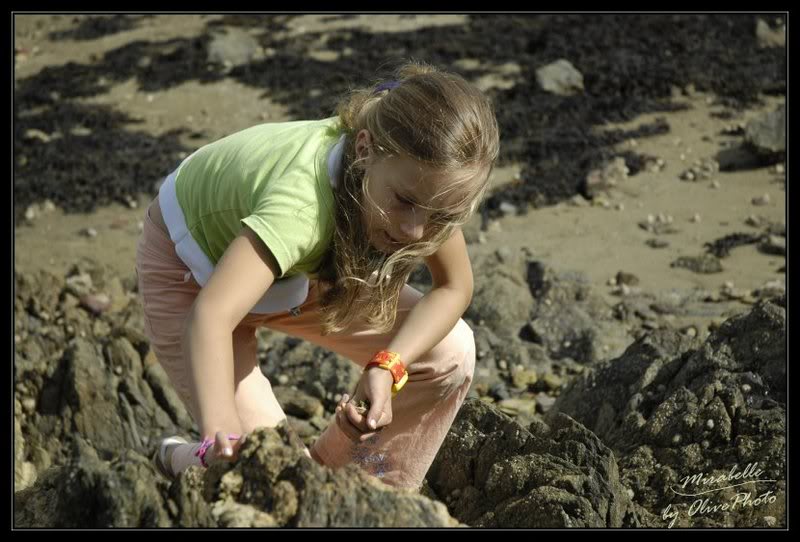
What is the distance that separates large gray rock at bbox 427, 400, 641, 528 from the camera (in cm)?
319

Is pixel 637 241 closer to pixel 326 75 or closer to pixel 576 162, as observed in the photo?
pixel 576 162

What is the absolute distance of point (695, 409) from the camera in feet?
13.3

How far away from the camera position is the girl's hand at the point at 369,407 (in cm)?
323

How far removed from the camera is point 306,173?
3148 mm

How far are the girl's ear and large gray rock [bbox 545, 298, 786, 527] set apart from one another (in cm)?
153

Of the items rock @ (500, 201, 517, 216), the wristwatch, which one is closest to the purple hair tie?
the wristwatch

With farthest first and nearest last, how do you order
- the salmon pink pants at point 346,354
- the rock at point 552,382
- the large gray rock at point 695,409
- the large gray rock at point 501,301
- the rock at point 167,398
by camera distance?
the large gray rock at point 501,301 → the rock at point 552,382 → the rock at point 167,398 → the large gray rock at point 695,409 → the salmon pink pants at point 346,354

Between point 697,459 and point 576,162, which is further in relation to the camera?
point 576,162

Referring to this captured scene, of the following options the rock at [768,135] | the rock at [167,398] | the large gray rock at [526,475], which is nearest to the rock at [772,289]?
the rock at [768,135]

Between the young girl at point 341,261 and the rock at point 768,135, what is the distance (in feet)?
16.9

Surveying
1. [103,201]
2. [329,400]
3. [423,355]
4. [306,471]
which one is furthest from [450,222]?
[103,201]

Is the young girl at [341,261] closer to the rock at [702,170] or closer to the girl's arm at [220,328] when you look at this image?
the girl's arm at [220,328]

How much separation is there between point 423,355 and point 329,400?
171cm

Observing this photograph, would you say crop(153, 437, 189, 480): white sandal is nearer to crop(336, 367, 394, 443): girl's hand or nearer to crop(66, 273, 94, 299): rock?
crop(336, 367, 394, 443): girl's hand
